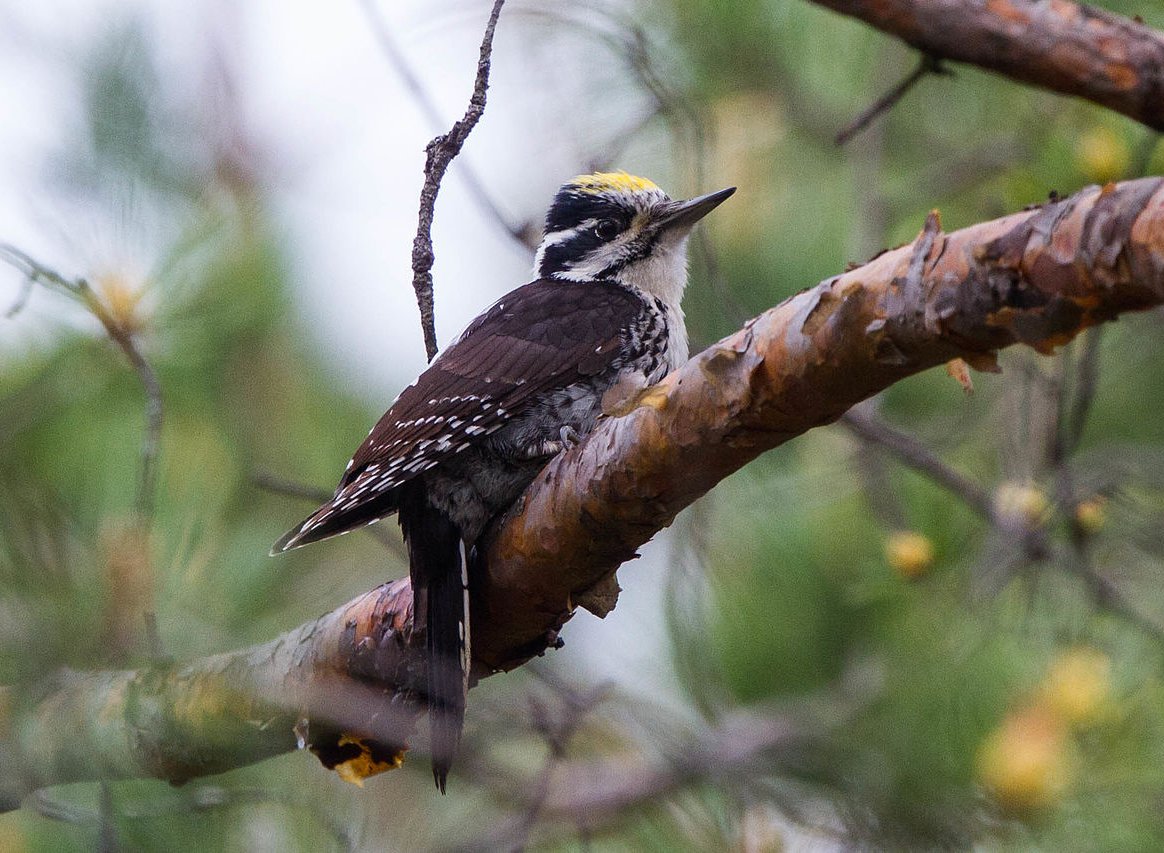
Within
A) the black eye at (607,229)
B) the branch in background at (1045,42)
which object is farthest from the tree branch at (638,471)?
the branch in background at (1045,42)

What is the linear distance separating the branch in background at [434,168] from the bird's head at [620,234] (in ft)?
2.75

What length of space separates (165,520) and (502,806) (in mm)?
1252

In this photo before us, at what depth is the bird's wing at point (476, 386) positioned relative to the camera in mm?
2830

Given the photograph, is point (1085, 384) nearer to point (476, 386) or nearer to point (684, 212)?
point (684, 212)

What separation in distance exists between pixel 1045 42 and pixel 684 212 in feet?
3.60

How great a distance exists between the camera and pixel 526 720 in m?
3.21

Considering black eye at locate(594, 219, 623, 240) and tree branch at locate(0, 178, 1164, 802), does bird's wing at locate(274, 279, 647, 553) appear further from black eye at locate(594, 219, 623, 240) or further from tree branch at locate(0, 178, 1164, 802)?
black eye at locate(594, 219, 623, 240)

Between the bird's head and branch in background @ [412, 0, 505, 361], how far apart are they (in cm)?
84

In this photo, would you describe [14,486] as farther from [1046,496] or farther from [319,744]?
[1046,496]

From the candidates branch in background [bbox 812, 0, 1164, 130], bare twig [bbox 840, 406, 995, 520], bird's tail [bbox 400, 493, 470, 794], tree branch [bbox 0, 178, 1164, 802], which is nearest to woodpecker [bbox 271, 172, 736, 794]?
bird's tail [bbox 400, 493, 470, 794]

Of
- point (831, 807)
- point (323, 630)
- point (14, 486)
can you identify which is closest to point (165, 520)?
point (323, 630)

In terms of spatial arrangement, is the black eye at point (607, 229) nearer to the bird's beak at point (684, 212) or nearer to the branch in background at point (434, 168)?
the bird's beak at point (684, 212)

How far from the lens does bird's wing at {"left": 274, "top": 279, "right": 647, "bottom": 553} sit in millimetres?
2830

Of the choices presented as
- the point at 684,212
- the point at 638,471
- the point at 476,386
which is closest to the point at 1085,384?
the point at 684,212
